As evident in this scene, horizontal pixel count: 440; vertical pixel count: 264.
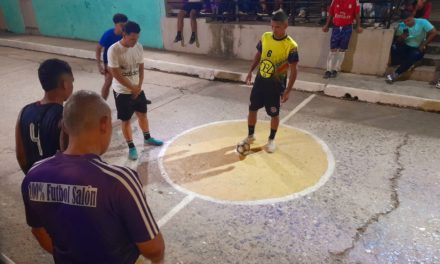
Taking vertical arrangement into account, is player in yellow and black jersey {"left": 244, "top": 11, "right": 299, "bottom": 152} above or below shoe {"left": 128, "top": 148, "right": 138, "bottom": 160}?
above

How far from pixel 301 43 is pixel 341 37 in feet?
4.32

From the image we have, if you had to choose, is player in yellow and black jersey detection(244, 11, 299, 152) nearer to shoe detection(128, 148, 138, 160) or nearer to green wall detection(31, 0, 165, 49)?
shoe detection(128, 148, 138, 160)

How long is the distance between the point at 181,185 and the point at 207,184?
0.35 m

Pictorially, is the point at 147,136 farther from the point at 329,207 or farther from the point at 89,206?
the point at 89,206

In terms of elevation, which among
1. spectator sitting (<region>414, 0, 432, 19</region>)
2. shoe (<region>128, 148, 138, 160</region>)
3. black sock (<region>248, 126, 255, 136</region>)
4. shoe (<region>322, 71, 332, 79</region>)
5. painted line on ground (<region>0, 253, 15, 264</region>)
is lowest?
painted line on ground (<region>0, 253, 15, 264</region>)

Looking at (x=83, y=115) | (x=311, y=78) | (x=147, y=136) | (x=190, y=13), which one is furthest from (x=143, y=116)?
(x=190, y=13)

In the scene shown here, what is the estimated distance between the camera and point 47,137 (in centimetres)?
257

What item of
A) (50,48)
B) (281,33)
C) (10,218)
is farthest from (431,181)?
(50,48)

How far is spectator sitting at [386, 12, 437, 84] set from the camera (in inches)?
287

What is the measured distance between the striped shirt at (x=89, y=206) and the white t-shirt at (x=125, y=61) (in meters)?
3.11

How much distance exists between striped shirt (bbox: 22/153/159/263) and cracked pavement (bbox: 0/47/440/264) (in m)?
1.71

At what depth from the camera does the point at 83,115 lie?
1670 millimetres

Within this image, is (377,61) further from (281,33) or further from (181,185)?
(181,185)

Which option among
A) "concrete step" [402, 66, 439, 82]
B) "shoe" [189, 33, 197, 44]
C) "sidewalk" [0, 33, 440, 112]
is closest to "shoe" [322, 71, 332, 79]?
"sidewalk" [0, 33, 440, 112]
